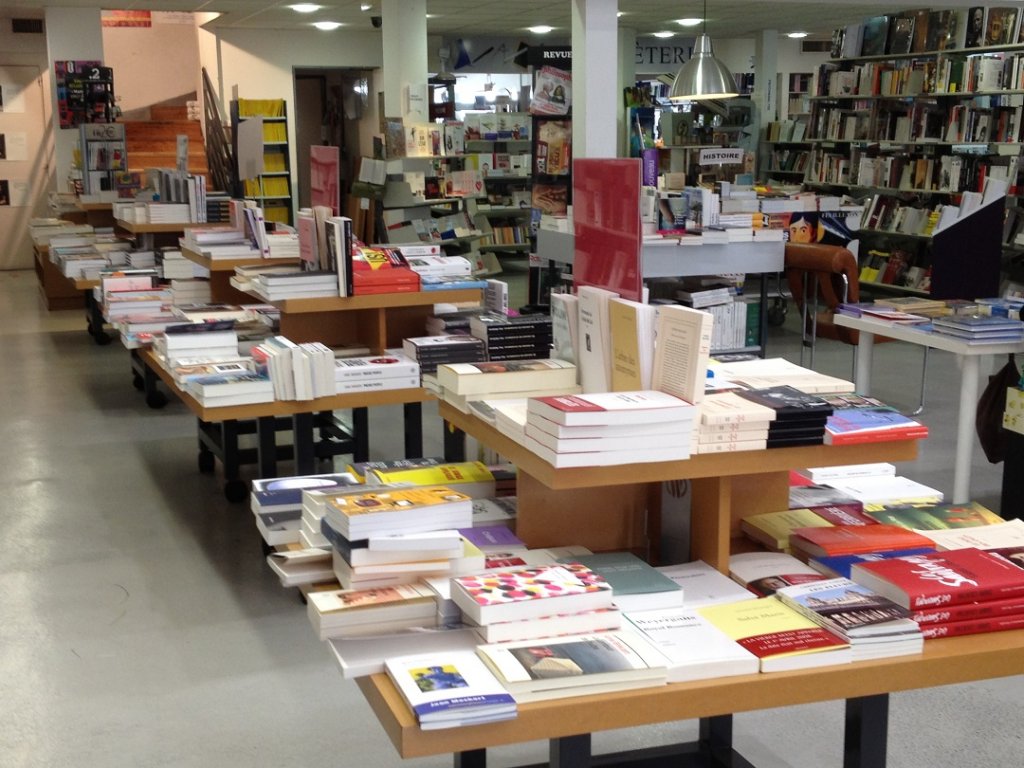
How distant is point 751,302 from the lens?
7.96m

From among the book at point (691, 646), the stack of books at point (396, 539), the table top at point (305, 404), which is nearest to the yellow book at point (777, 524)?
the book at point (691, 646)

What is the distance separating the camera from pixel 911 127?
11109 millimetres

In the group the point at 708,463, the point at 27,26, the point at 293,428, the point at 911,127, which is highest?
the point at 27,26

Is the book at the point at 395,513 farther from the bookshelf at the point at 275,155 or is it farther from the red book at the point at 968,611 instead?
the bookshelf at the point at 275,155

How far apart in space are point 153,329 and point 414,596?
4.36 meters

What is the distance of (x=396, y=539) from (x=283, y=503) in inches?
22.5

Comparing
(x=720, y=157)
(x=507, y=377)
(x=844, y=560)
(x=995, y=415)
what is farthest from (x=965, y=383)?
(x=720, y=157)

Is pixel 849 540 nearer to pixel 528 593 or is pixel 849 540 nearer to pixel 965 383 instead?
pixel 528 593

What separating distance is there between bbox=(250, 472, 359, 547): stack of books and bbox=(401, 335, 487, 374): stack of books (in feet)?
5.78

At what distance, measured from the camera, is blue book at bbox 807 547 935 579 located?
2.45 meters

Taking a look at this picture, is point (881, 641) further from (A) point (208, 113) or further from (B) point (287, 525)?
(A) point (208, 113)

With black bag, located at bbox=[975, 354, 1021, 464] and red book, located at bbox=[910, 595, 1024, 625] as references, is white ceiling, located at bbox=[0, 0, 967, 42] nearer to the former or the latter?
black bag, located at bbox=[975, 354, 1021, 464]

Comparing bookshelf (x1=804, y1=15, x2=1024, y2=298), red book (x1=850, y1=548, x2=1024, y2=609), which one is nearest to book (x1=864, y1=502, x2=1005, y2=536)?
red book (x1=850, y1=548, x2=1024, y2=609)

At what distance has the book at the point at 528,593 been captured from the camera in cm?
210
